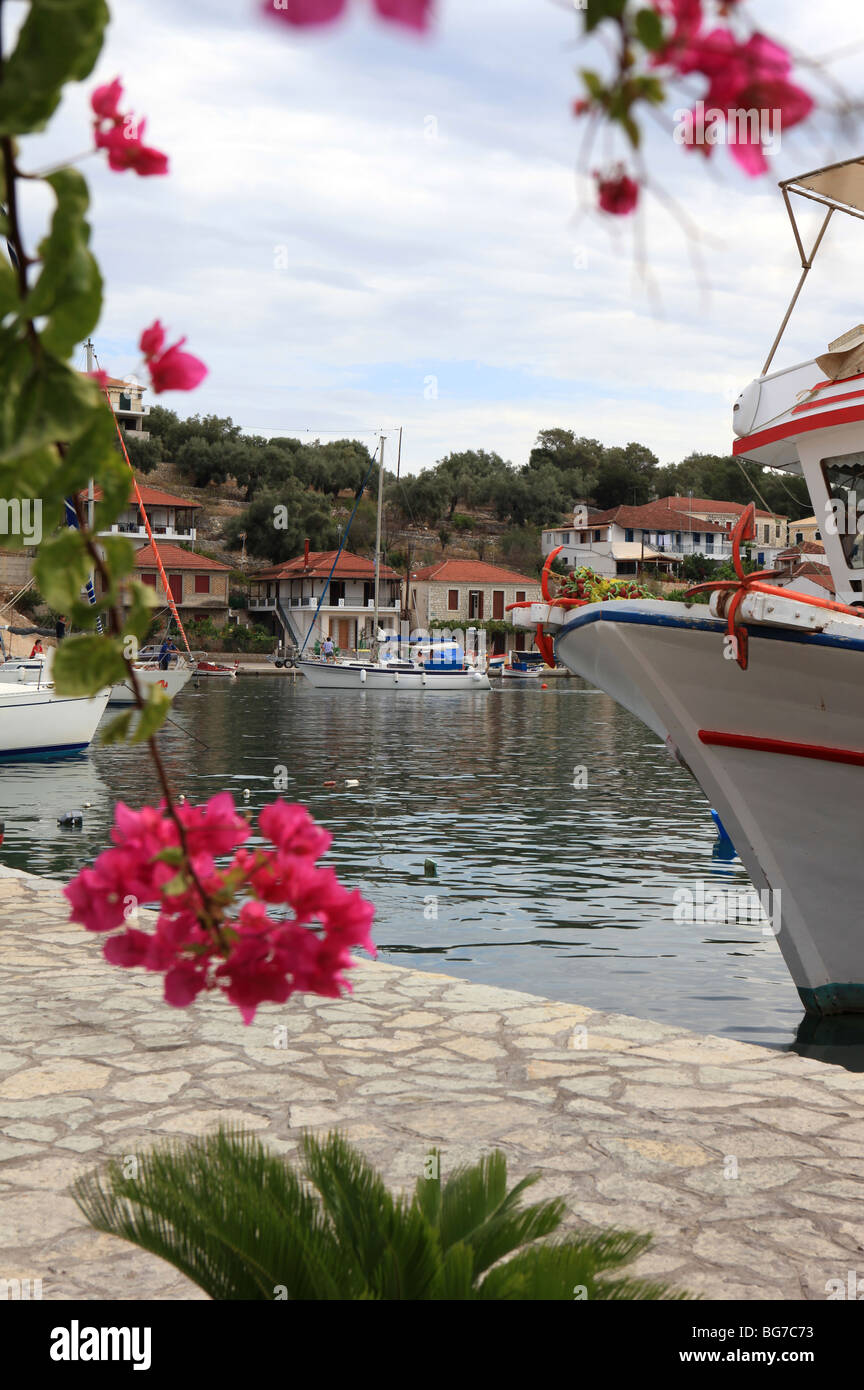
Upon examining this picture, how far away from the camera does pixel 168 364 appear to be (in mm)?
1441

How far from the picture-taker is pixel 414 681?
5716 cm

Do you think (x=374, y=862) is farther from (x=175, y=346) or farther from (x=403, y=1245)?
(x=175, y=346)

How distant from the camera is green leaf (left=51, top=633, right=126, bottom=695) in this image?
1.31 m

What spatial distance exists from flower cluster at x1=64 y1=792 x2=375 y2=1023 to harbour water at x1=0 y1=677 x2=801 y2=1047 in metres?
7.14

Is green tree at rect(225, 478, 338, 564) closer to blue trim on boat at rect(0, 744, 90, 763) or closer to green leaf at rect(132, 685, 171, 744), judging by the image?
blue trim on boat at rect(0, 744, 90, 763)

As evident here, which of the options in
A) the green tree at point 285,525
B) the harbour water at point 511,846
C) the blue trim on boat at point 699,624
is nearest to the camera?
the blue trim on boat at point 699,624

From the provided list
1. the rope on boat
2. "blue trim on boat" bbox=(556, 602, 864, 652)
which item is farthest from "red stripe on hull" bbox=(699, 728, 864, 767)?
"blue trim on boat" bbox=(556, 602, 864, 652)

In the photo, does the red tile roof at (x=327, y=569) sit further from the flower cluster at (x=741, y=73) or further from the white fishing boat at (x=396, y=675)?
the flower cluster at (x=741, y=73)

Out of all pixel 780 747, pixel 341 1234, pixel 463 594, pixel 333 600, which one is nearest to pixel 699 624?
pixel 780 747

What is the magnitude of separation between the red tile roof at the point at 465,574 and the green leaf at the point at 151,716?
80146mm

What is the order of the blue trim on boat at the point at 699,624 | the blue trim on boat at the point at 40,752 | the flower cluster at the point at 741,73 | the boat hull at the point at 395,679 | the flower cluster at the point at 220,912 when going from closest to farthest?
the flower cluster at the point at 741,73, the flower cluster at the point at 220,912, the blue trim on boat at the point at 699,624, the blue trim on boat at the point at 40,752, the boat hull at the point at 395,679

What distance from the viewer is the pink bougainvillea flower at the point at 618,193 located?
1.19 m

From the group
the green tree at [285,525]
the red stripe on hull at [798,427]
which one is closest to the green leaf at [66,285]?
the red stripe on hull at [798,427]
